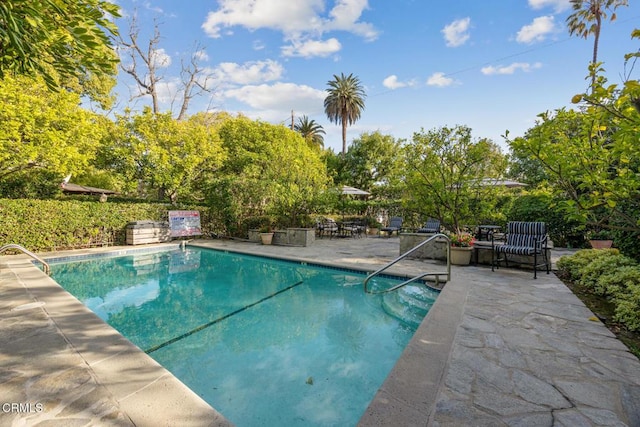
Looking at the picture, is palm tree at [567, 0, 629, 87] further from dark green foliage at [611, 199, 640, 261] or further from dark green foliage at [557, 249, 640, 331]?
dark green foliage at [611, 199, 640, 261]

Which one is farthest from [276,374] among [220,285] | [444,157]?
[444,157]

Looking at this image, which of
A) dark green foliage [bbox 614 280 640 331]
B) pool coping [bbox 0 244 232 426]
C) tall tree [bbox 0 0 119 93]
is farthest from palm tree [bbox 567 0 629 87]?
pool coping [bbox 0 244 232 426]

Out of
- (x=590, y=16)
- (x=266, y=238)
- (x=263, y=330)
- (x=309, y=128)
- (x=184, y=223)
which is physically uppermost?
(x=590, y=16)

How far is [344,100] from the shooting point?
26031mm

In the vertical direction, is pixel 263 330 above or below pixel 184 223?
below

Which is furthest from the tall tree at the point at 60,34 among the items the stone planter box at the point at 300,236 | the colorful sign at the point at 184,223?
the colorful sign at the point at 184,223

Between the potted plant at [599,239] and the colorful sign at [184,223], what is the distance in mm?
14249

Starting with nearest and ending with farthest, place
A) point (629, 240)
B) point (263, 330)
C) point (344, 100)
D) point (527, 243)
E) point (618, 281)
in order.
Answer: point (263, 330) < point (618, 281) < point (629, 240) < point (527, 243) < point (344, 100)

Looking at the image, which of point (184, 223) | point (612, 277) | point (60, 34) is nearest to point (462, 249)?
point (612, 277)

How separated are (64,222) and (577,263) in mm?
13954

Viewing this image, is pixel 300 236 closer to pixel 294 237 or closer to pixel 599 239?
pixel 294 237

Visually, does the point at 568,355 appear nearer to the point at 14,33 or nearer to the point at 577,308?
the point at 577,308

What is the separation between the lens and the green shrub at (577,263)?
18.5 ft

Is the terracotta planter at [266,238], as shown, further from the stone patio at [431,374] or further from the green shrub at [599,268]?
the green shrub at [599,268]
